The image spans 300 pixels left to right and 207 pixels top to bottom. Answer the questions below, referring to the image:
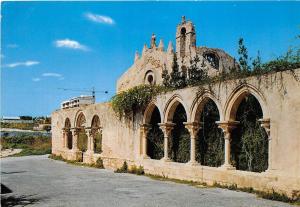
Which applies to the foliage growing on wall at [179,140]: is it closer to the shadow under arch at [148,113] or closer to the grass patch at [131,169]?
the shadow under arch at [148,113]

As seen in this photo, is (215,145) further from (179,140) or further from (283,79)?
(283,79)

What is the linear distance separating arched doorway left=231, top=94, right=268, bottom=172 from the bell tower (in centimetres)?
2060

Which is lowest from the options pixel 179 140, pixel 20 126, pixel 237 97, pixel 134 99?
pixel 179 140

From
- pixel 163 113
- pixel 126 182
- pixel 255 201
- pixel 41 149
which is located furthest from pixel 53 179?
pixel 41 149

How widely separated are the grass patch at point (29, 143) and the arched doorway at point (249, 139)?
75.2ft

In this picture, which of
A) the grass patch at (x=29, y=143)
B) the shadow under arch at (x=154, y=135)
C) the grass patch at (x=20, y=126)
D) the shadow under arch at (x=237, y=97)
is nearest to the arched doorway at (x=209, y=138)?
the shadow under arch at (x=237, y=97)

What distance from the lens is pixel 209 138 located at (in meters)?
12.6

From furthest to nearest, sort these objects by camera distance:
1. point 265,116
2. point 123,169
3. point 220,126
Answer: point 123,169, point 220,126, point 265,116

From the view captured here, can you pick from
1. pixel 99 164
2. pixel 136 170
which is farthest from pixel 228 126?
pixel 99 164

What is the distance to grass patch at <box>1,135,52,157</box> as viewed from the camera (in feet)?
108

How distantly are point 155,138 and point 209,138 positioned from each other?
3.05 m

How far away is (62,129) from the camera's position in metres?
24.6

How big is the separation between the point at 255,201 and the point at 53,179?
7364 millimetres

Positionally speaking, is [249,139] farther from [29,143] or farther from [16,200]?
[29,143]
